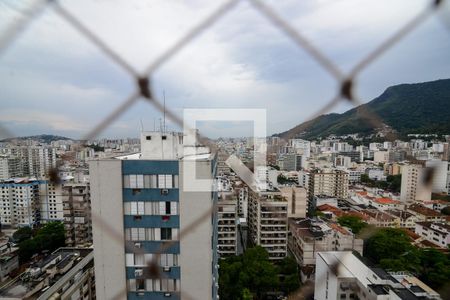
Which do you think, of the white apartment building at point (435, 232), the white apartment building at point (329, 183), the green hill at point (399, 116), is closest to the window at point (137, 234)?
the green hill at point (399, 116)

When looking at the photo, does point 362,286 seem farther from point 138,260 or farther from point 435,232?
point 435,232

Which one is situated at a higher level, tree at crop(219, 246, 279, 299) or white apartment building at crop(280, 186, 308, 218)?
white apartment building at crop(280, 186, 308, 218)

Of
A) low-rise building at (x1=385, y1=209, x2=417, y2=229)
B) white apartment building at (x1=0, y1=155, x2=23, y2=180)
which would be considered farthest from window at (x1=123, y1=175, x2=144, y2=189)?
low-rise building at (x1=385, y1=209, x2=417, y2=229)

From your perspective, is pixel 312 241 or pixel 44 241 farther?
pixel 44 241

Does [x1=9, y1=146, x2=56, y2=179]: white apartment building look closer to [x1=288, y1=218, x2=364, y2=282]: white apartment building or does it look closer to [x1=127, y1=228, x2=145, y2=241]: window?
[x1=127, y1=228, x2=145, y2=241]: window

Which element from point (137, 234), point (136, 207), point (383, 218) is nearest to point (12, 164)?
point (136, 207)

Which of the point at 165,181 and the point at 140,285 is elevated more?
the point at 165,181

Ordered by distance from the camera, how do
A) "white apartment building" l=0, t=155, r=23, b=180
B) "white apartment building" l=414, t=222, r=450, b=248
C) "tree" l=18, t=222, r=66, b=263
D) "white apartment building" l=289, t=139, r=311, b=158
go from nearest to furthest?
"white apartment building" l=289, t=139, r=311, b=158
"white apartment building" l=0, t=155, r=23, b=180
"white apartment building" l=414, t=222, r=450, b=248
"tree" l=18, t=222, r=66, b=263
